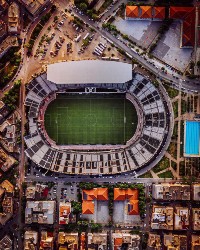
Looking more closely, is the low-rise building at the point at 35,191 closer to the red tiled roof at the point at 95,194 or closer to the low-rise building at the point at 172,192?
the red tiled roof at the point at 95,194

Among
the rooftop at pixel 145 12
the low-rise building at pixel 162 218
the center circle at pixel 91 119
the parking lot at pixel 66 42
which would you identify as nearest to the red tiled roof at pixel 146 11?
the rooftop at pixel 145 12

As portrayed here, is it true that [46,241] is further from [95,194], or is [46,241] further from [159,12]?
[159,12]

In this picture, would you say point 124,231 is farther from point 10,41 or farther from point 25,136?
point 10,41

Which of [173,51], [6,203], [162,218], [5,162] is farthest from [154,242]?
[173,51]

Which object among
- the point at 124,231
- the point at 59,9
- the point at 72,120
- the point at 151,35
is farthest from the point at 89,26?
the point at 124,231

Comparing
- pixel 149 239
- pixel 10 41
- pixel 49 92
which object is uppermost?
pixel 10 41

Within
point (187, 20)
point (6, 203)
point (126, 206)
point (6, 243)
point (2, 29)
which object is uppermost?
point (187, 20)
